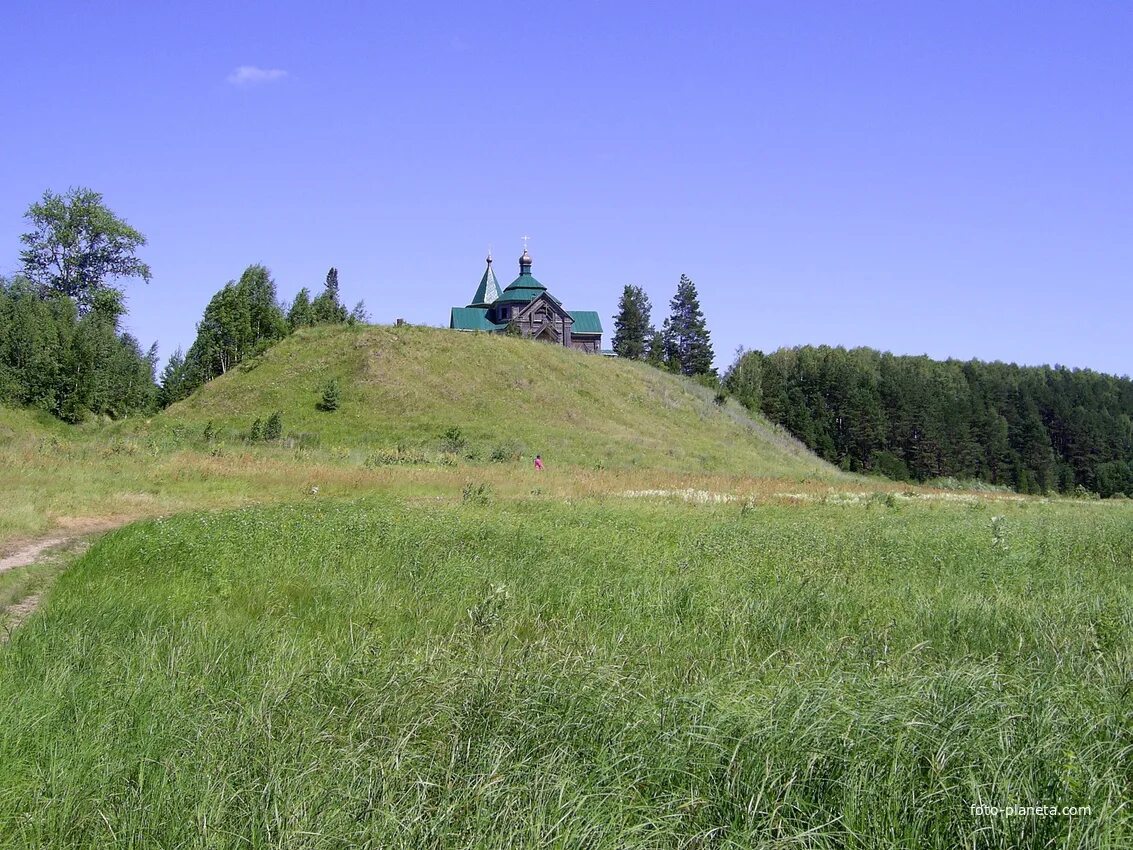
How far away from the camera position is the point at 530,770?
4.66 meters

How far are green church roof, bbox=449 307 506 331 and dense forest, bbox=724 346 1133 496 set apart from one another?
78.9 ft

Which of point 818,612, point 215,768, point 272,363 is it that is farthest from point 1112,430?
point 215,768

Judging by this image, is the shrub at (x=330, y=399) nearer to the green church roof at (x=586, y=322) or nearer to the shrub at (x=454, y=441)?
the shrub at (x=454, y=441)

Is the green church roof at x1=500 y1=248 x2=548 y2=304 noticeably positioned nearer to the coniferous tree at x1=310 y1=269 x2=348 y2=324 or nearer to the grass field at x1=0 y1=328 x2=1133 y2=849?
the coniferous tree at x1=310 y1=269 x2=348 y2=324

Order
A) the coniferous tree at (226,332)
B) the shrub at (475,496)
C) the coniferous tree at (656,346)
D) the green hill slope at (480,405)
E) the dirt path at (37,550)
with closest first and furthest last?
the dirt path at (37,550)
the shrub at (475,496)
the green hill slope at (480,405)
the coniferous tree at (226,332)
the coniferous tree at (656,346)

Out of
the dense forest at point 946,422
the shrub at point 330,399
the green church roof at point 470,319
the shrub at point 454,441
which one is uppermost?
the green church roof at point 470,319

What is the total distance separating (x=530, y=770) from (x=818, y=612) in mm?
5134

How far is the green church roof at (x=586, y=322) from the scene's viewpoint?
80.9 m

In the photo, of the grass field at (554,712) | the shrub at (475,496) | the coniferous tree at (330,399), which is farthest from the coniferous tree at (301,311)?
the grass field at (554,712)

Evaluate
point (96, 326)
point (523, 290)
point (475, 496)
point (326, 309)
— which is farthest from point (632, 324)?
point (475, 496)

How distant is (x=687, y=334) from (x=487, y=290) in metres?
21.5

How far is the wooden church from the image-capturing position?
237 ft

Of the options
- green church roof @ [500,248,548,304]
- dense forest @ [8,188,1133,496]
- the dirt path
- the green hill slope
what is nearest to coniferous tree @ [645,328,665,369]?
dense forest @ [8,188,1133,496]

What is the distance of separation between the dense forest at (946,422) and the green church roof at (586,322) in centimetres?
1424
